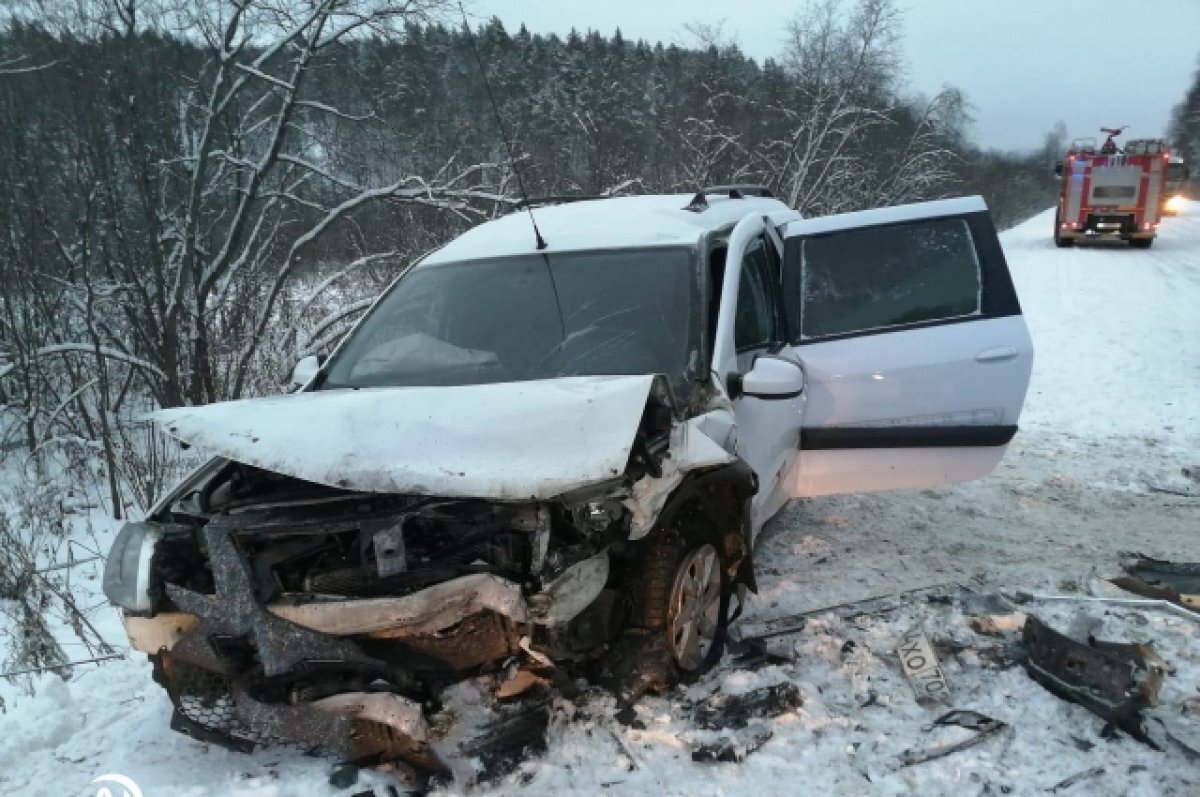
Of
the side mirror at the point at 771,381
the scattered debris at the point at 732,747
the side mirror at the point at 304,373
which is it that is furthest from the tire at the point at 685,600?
the side mirror at the point at 304,373

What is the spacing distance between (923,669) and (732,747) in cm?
92

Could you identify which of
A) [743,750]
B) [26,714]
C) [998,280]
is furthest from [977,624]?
[26,714]

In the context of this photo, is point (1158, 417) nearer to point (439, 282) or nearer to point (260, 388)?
point (439, 282)

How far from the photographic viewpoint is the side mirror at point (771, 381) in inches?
121

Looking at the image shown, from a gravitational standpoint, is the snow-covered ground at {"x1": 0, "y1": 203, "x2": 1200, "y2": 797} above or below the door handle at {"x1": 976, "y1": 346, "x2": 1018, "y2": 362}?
below

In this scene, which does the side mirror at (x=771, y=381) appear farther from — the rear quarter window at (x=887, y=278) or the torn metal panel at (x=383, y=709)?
the torn metal panel at (x=383, y=709)

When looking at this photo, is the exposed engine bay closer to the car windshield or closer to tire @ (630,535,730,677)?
tire @ (630,535,730,677)

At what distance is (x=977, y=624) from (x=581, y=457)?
2.25m

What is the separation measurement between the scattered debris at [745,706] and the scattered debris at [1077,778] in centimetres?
85

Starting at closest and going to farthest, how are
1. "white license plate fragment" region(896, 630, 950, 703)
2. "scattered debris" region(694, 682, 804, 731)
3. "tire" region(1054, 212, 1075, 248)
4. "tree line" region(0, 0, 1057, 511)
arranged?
"scattered debris" region(694, 682, 804, 731) → "white license plate fragment" region(896, 630, 950, 703) → "tree line" region(0, 0, 1057, 511) → "tire" region(1054, 212, 1075, 248)

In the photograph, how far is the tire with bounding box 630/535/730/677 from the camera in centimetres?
283

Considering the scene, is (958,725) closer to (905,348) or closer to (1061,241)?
(905,348)

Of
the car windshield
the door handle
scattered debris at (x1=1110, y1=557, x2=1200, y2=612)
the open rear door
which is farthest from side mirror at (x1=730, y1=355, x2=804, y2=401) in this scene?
scattered debris at (x1=1110, y1=557, x2=1200, y2=612)

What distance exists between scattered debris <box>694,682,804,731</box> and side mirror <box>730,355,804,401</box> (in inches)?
45.4
